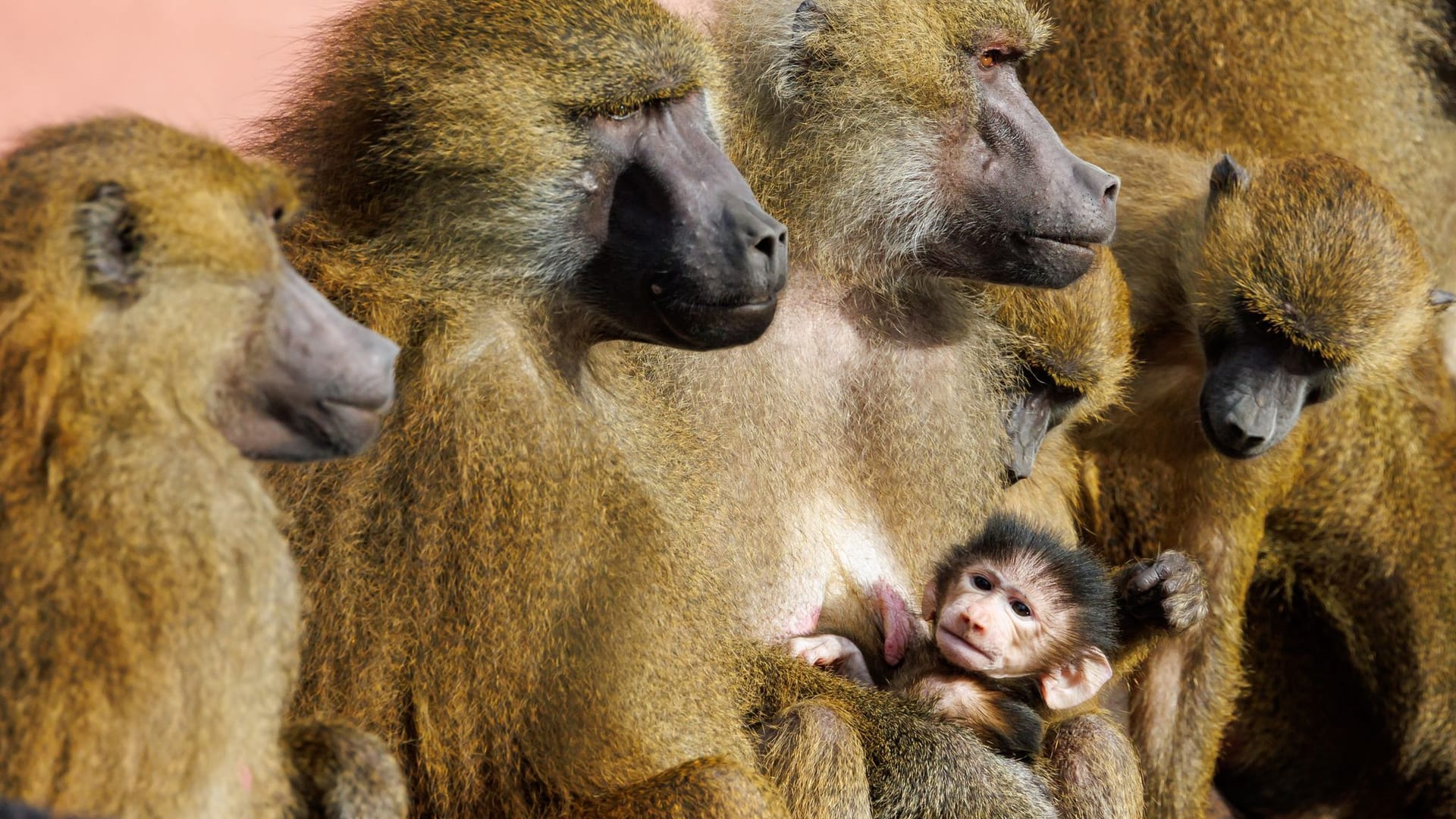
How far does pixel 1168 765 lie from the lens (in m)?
4.12

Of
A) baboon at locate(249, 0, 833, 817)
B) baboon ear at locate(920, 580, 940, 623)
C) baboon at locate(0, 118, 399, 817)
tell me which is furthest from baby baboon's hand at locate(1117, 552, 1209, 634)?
baboon at locate(0, 118, 399, 817)

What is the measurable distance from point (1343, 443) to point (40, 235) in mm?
3472

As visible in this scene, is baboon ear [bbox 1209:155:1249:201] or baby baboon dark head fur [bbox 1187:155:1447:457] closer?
baby baboon dark head fur [bbox 1187:155:1447:457]

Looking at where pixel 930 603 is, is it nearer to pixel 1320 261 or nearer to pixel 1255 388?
pixel 1255 388

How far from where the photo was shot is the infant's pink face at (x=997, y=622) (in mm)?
3250

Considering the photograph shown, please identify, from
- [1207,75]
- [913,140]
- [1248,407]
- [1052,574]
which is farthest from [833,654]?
[1207,75]

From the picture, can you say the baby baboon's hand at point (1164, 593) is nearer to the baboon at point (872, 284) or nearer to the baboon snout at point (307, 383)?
the baboon at point (872, 284)

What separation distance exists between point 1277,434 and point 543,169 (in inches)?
74.9

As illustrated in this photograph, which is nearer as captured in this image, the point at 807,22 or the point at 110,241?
the point at 110,241

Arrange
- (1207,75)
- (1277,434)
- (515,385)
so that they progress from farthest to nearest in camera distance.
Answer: (1207,75), (1277,434), (515,385)

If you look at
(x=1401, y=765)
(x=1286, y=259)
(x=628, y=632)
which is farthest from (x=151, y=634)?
(x=1401, y=765)

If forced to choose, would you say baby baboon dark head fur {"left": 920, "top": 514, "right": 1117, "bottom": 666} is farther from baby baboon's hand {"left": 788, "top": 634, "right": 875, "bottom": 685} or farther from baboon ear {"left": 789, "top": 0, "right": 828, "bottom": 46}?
baboon ear {"left": 789, "top": 0, "right": 828, "bottom": 46}

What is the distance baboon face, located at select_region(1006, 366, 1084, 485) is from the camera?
3652mm

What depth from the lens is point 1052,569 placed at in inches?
131
